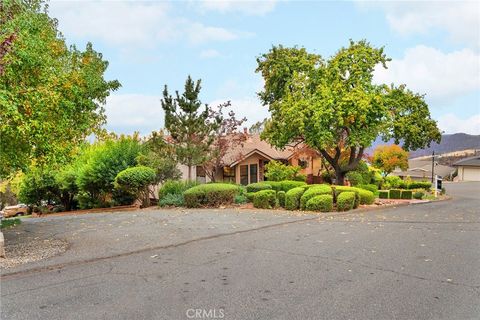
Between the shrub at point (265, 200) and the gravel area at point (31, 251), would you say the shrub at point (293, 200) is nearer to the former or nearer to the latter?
the shrub at point (265, 200)

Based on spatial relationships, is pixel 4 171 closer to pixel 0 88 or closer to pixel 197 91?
pixel 0 88

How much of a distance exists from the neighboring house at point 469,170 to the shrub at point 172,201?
6326 centimetres

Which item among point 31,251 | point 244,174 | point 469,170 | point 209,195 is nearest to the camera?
point 31,251

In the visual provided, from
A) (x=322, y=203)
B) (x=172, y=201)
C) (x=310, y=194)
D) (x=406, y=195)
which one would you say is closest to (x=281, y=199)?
(x=310, y=194)

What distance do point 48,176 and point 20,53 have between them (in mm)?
18907

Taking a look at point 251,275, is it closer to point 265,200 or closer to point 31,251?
point 31,251

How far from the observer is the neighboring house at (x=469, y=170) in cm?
7044

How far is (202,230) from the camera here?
1168 centimetres

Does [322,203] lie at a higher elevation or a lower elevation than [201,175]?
lower

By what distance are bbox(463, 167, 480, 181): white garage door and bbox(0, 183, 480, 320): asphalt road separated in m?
66.5

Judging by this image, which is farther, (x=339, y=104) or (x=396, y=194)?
(x=396, y=194)

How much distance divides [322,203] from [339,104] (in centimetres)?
659

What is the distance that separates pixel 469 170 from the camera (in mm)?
72000

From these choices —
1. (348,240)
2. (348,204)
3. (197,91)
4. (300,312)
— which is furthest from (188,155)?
(300,312)
